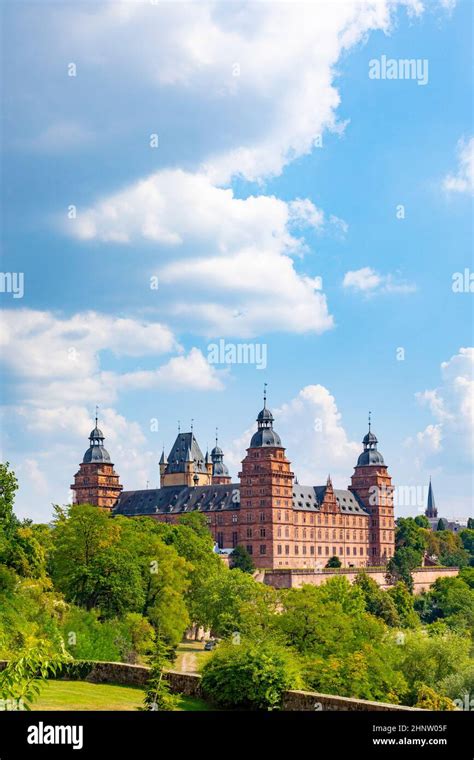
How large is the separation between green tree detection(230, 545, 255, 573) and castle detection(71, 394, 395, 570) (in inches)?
185

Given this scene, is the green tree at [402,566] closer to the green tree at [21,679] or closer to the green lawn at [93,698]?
the green lawn at [93,698]

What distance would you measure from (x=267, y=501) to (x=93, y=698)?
273ft

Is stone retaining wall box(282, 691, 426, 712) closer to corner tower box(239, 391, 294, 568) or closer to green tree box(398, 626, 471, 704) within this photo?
green tree box(398, 626, 471, 704)

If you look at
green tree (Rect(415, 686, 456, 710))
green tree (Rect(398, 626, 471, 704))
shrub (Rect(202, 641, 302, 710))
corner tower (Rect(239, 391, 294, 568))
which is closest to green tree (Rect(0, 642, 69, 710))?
shrub (Rect(202, 641, 302, 710))

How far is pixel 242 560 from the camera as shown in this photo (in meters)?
98.2

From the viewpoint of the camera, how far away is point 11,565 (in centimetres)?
4266

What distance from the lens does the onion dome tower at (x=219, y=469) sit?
475 feet

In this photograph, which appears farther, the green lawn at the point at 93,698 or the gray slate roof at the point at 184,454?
the gray slate roof at the point at 184,454

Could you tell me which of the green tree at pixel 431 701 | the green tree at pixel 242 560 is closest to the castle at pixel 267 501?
the green tree at pixel 242 560

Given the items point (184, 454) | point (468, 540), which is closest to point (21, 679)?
point (184, 454)

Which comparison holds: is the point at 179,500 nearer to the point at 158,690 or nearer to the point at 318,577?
the point at 318,577

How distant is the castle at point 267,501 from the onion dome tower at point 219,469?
0.16 m

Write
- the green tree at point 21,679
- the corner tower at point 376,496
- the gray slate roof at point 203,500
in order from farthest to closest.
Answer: the corner tower at point 376,496 < the gray slate roof at point 203,500 < the green tree at point 21,679
